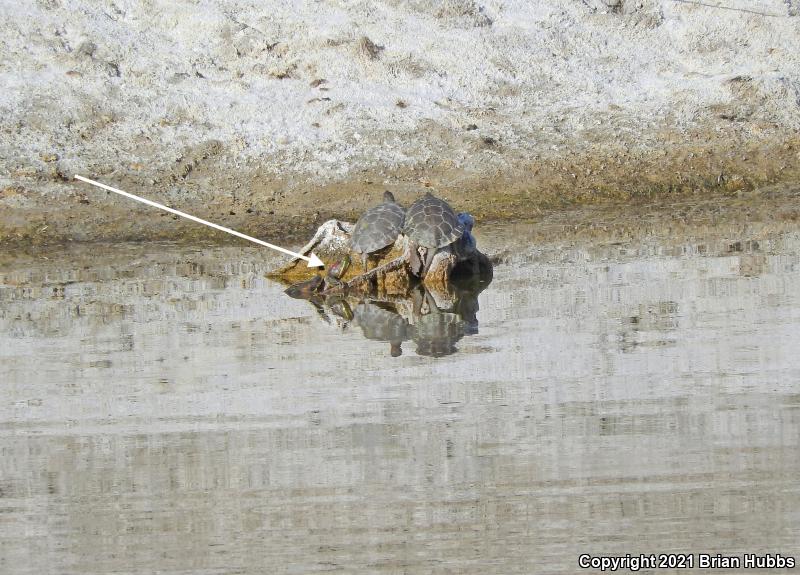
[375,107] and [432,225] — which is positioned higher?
[375,107]

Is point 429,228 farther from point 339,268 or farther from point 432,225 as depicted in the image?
point 339,268

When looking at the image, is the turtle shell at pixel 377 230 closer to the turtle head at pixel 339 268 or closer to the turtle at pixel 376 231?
the turtle at pixel 376 231

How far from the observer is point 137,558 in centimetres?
567

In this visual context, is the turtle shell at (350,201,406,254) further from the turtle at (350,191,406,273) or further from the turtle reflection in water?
the turtle reflection in water

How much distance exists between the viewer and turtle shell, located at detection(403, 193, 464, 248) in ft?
38.7

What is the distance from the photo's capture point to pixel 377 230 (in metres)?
12.0

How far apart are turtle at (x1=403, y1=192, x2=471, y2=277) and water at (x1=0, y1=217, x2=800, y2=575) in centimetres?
72

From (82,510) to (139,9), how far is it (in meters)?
12.8

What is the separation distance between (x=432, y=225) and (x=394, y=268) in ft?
1.68

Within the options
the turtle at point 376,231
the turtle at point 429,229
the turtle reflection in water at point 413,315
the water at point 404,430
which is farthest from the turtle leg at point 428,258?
the water at point 404,430

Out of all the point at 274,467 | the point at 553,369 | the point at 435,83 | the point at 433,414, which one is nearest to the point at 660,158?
the point at 435,83

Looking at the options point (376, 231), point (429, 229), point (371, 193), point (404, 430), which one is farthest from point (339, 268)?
point (404, 430)

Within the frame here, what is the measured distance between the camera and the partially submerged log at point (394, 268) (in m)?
12.0

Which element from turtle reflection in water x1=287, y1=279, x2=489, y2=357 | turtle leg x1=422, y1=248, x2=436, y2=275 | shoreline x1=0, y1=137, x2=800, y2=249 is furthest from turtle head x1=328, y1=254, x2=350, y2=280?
shoreline x1=0, y1=137, x2=800, y2=249
